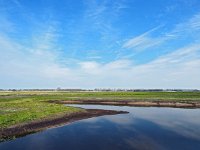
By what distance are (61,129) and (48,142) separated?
7.94m

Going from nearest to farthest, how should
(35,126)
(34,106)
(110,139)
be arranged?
1. (110,139)
2. (35,126)
3. (34,106)

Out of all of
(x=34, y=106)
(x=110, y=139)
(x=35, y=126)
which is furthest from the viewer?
(x=34, y=106)

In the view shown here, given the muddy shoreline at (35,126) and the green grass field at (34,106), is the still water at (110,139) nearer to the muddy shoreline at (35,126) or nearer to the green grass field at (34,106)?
the muddy shoreline at (35,126)

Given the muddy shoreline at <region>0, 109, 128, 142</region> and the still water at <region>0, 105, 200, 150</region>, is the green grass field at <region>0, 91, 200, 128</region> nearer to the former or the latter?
the muddy shoreline at <region>0, 109, 128, 142</region>

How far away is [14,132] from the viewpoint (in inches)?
1230

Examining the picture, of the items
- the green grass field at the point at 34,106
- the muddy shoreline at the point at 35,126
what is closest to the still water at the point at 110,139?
the muddy shoreline at the point at 35,126

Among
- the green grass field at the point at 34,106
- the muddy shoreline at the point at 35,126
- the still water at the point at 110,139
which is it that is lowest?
the still water at the point at 110,139

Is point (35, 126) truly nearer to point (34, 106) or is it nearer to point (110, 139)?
point (110, 139)

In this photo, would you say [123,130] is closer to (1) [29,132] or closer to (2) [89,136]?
(2) [89,136]

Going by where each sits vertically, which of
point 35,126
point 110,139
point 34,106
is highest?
point 34,106

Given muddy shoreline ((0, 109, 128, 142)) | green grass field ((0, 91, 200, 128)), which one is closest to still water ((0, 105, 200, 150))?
muddy shoreline ((0, 109, 128, 142))

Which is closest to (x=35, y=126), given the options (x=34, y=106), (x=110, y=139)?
(x=110, y=139)

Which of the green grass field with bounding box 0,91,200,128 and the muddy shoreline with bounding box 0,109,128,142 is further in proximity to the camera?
the green grass field with bounding box 0,91,200,128

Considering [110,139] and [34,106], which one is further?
[34,106]
